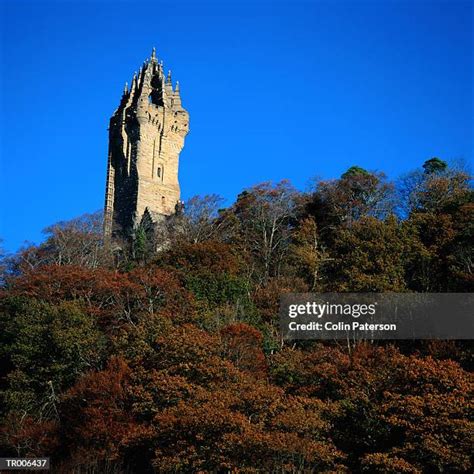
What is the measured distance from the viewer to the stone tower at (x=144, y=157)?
5250 cm

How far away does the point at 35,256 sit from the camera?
44.3 meters

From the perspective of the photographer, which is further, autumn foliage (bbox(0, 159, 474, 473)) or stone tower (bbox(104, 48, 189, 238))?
stone tower (bbox(104, 48, 189, 238))

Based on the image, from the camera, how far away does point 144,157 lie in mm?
54031

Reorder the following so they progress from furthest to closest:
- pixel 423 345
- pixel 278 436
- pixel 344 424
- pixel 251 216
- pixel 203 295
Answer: pixel 251 216 < pixel 203 295 < pixel 423 345 < pixel 344 424 < pixel 278 436

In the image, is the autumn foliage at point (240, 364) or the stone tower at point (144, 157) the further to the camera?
the stone tower at point (144, 157)

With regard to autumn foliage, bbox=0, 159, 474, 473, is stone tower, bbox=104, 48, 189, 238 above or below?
above

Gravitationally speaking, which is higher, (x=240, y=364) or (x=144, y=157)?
(x=144, y=157)

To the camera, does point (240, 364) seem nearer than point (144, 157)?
Yes

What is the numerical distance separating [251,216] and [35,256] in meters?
13.1

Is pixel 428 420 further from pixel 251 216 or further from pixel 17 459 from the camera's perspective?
pixel 251 216

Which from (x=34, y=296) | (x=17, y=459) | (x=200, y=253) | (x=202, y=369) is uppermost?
(x=200, y=253)

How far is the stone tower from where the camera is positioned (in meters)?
52.5

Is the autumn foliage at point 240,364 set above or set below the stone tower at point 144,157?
below

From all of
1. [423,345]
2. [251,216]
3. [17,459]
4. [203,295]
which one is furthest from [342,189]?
[17,459]
